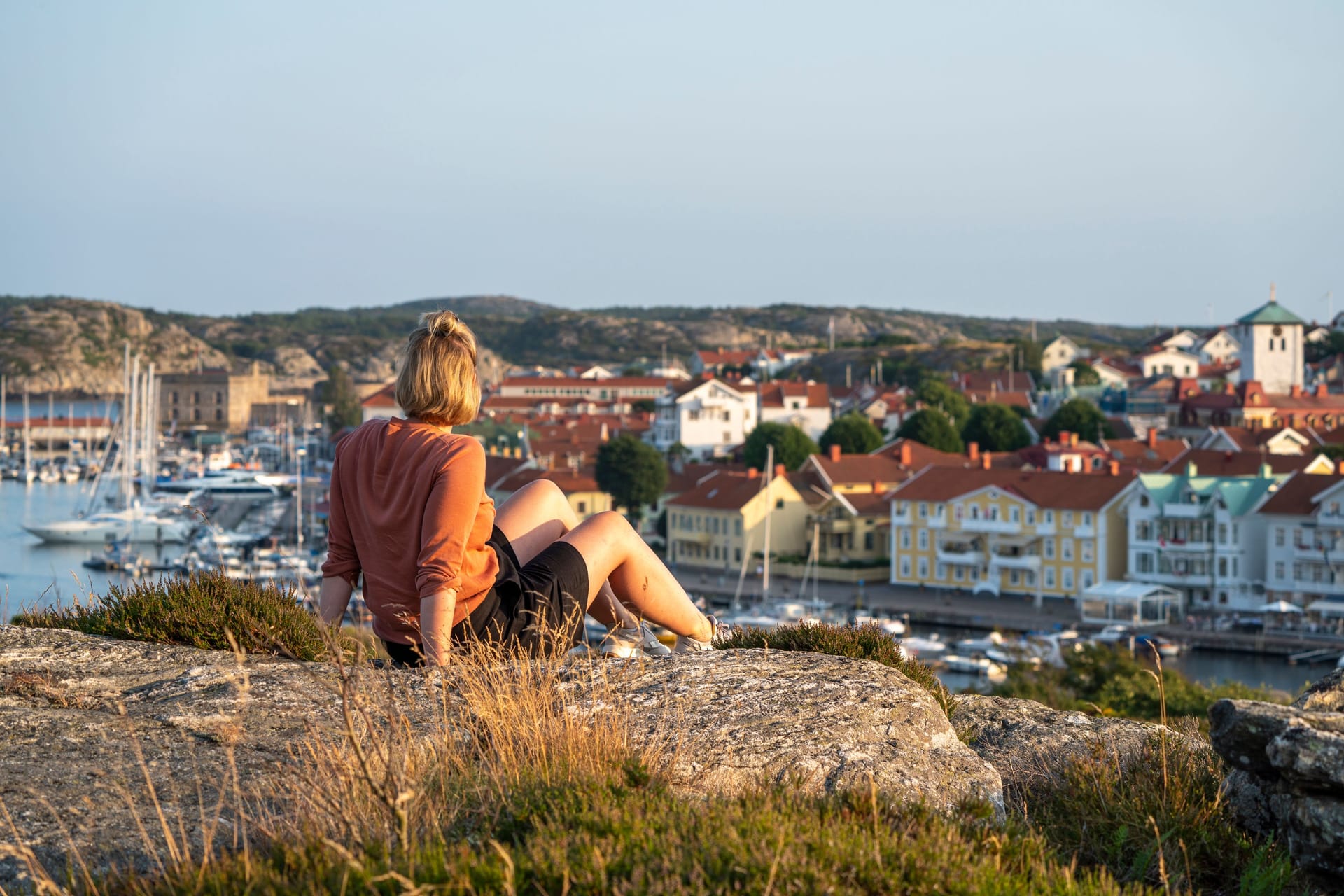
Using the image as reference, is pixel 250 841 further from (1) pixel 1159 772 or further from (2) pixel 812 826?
(1) pixel 1159 772

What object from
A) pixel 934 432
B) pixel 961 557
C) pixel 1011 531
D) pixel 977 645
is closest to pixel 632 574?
pixel 977 645

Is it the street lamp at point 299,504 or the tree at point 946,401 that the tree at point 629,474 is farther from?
the tree at point 946,401

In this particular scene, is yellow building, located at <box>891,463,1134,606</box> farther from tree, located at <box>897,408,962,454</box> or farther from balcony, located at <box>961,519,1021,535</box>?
tree, located at <box>897,408,962,454</box>

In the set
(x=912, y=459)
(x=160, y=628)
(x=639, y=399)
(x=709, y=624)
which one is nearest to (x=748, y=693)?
(x=709, y=624)

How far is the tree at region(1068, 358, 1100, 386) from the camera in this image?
117m

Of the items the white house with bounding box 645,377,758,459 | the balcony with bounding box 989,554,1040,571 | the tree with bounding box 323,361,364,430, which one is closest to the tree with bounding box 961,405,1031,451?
the white house with bounding box 645,377,758,459

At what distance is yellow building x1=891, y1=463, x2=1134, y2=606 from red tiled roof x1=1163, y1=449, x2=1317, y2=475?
2943mm

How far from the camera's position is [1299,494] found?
52.1 meters

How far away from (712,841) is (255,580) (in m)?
3.78

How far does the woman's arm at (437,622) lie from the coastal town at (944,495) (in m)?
17.5

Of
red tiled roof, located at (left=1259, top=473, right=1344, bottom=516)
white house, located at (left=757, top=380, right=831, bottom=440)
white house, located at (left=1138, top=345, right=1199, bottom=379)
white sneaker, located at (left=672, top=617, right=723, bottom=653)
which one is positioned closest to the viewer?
white sneaker, located at (left=672, top=617, right=723, bottom=653)

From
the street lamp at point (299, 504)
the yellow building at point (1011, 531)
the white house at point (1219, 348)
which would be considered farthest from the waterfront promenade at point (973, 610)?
the white house at point (1219, 348)

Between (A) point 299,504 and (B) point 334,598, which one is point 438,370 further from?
(A) point 299,504

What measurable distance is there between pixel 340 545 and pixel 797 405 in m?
98.4
